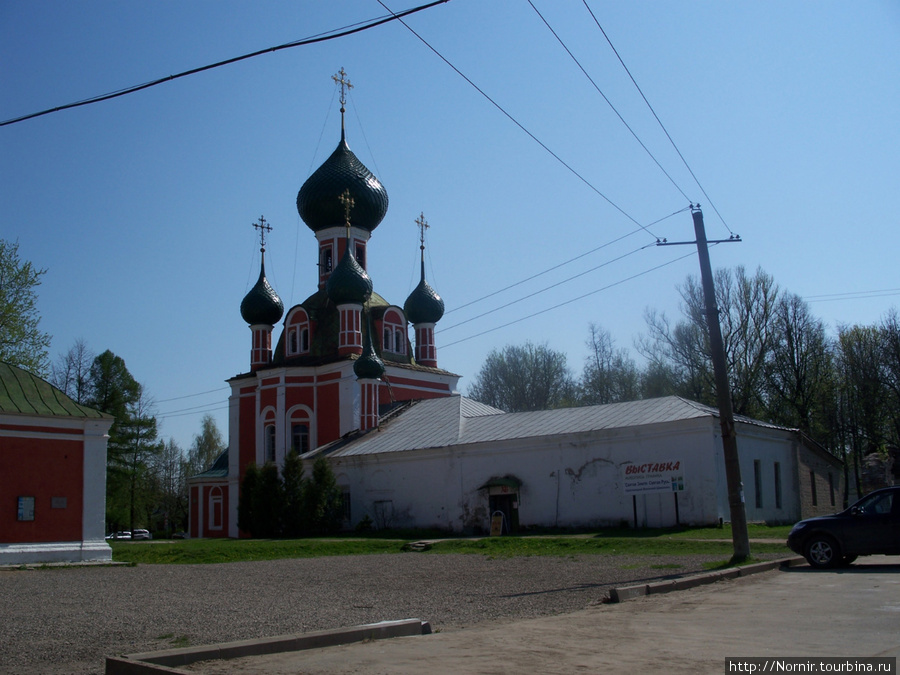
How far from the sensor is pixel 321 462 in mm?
31953

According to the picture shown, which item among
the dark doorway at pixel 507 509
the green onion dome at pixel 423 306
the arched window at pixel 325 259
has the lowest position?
the dark doorway at pixel 507 509

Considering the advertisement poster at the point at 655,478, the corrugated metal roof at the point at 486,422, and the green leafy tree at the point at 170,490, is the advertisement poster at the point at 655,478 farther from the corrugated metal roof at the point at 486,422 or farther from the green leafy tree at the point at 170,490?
the green leafy tree at the point at 170,490

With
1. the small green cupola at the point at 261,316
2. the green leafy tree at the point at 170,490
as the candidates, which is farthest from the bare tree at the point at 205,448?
the small green cupola at the point at 261,316

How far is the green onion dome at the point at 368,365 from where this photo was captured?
36.5 m

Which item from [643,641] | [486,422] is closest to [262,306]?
[486,422]

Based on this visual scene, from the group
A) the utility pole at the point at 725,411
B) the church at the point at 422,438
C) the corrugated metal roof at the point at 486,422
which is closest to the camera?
the utility pole at the point at 725,411

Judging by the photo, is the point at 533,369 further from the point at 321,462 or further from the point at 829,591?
the point at 829,591

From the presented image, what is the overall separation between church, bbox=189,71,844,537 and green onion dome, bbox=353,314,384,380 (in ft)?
0.20

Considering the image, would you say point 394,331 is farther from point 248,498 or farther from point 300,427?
point 248,498

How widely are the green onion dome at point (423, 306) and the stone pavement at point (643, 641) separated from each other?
33500 mm

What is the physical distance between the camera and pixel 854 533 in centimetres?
1338

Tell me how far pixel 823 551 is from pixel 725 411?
3.07 m

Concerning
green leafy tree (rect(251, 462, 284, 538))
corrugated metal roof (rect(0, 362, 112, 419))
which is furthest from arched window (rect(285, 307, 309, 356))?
corrugated metal roof (rect(0, 362, 112, 419))

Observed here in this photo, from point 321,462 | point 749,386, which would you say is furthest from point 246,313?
point 749,386
